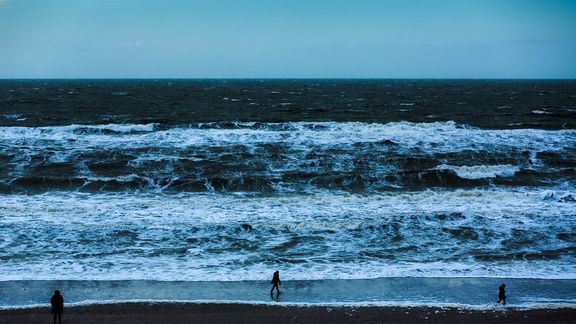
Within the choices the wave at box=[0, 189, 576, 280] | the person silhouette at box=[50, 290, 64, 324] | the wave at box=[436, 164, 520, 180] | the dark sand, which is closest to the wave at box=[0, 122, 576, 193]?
the wave at box=[436, 164, 520, 180]

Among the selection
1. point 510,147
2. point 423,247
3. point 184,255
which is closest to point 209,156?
point 184,255

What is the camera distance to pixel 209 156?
115 ft

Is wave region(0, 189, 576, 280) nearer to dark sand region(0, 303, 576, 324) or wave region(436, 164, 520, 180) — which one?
dark sand region(0, 303, 576, 324)

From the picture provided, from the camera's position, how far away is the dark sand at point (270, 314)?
13.5m

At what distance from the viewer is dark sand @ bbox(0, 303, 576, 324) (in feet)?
44.4

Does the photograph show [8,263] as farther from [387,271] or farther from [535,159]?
[535,159]

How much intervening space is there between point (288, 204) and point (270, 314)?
37.3 ft

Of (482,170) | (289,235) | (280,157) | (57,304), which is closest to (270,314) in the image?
(57,304)

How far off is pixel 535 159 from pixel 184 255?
26.4 meters

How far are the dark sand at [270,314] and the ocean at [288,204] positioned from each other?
82 cm

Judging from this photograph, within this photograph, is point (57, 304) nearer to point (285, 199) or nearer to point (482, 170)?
point (285, 199)

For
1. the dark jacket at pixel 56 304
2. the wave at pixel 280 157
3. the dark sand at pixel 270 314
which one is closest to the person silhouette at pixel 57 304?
the dark jacket at pixel 56 304

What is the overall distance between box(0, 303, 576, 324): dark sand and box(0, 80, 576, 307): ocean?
2.70ft

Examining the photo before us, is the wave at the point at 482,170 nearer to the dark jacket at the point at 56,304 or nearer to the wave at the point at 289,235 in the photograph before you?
the wave at the point at 289,235
